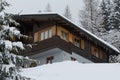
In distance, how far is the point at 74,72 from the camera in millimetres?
19062

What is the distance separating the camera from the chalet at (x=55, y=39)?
32812mm

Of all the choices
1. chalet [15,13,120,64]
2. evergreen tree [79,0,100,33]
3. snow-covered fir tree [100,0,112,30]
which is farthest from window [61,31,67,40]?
snow-covered fir tree [100,0,112,30]

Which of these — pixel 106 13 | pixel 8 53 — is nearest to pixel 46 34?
pixel 8 53

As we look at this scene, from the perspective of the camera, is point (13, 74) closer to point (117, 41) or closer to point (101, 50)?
point (101, 50)

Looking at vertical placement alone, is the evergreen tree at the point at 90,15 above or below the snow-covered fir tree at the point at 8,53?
below

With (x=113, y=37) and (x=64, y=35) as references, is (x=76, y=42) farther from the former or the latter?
(x=113, y=37)

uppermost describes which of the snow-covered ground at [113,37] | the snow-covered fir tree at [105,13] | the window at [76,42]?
the window at [76,42]

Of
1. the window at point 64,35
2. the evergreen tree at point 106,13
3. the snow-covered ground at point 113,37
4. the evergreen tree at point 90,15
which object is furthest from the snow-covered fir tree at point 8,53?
the evergreen tree at point 106,13

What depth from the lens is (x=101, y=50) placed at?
40.4 m

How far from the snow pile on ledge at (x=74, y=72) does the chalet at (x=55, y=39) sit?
1123 cm

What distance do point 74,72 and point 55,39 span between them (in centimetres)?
1361

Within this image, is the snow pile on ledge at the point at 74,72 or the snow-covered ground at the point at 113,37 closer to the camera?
the snow pile on ledge at the point at 74,72

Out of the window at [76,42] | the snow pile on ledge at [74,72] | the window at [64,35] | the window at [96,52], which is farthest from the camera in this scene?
the window at [96,52]

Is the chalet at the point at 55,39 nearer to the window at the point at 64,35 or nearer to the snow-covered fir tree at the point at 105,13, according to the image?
the window at the point at 64,35
